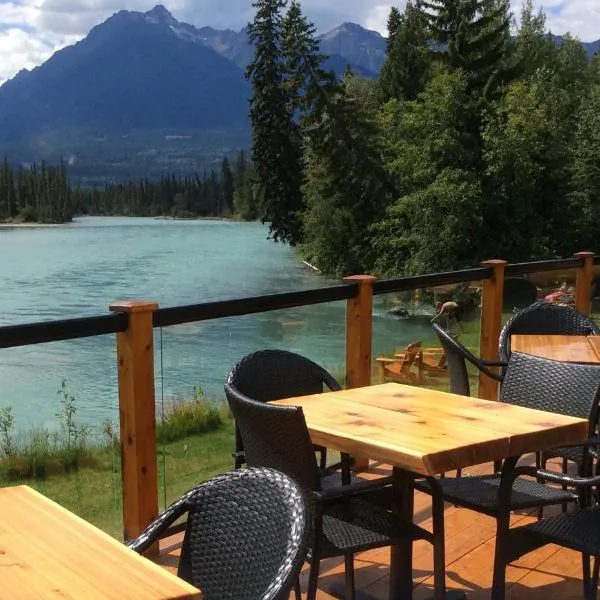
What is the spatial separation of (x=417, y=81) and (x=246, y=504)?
36.1 m

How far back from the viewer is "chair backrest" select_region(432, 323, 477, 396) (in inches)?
134

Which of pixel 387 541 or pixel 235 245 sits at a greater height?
pixel 387 541

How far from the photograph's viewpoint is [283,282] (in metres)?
33.9

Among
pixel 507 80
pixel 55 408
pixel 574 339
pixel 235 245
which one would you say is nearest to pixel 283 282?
pixel 507 80

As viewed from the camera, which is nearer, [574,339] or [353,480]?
[353,480]

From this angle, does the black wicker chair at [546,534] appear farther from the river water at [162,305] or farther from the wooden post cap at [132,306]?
the river water at [162,305]

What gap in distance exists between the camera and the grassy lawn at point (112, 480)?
135 inches

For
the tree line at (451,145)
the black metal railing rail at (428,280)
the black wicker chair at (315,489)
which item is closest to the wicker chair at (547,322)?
the black metal railing rail at (428,280)

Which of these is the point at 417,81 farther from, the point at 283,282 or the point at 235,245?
the point at 235,245

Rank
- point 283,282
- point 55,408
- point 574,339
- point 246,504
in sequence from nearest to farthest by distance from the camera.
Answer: point 246,504 < point 574,339 < point 55,408 < point 283,282

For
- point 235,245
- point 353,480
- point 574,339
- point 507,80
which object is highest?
point 507,80

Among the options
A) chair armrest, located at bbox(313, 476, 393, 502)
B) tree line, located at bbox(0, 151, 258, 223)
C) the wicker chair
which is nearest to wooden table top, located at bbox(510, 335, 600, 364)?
the wicker chair

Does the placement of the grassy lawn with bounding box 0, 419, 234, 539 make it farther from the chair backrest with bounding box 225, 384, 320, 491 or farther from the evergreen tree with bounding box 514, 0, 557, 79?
the evergreen tree with bounding box 514, 0, 557, 79

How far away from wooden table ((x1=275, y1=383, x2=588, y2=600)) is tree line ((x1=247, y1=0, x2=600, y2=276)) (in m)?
22.2
